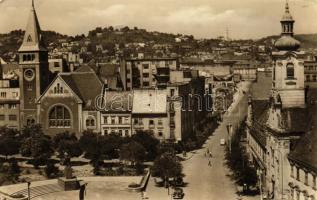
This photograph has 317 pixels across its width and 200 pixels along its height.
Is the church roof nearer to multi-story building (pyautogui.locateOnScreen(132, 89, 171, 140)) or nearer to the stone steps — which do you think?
the stone steps

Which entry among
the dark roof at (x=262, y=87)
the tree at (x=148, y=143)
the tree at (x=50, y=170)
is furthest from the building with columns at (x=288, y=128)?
the dark roof at (x=262, y=87)

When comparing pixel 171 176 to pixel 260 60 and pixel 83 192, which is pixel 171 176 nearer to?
pixel 83 192

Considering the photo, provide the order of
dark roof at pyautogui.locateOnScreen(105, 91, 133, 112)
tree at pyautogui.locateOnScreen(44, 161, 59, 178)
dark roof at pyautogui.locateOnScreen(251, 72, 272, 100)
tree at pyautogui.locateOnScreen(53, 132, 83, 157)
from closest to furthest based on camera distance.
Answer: tree at pyautogui.locateOnScreen(44, 161, 59, 178) → tree at pyautogui.locateOnScreen(53, 132, 83, 157) → dark roof at pyautogui.locateOnScreen(105, 91, 133, 112) → dark roof at pyautogui.locateOnScreen(251, 72, 272, 100)

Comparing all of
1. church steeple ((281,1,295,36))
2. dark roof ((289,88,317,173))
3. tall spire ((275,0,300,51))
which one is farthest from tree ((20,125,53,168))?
church steeple ((281,1,295,36))

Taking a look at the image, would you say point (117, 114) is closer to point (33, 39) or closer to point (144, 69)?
point (33, 39)

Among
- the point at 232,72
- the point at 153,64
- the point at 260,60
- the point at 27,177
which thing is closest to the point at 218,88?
the point at 153,64

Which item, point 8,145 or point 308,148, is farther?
point 8,145

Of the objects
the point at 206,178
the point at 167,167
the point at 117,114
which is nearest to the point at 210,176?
the point at 206,178
